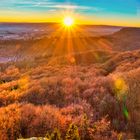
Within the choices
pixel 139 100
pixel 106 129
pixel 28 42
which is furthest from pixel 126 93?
pixel 28 42

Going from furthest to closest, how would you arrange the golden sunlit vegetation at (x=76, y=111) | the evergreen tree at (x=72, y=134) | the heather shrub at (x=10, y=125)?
the golden sunlit vegetation at (x=76, y=111) < the heather shrub at (x=10, y=125) < the evergreen tree at (x=72, y=134)

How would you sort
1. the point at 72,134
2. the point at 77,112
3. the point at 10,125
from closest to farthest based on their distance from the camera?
1. the point at 72,134
2. the point at 10,125
3. the point at 77,112

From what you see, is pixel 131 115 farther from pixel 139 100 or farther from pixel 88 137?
pixel 88 137

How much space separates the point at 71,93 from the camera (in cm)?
1116

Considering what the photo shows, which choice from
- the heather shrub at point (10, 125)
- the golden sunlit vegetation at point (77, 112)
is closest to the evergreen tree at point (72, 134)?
the golden sunlit vegetation at point (77, 112)

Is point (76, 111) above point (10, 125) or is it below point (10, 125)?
below

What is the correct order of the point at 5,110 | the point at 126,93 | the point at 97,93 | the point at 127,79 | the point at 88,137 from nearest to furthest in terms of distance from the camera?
the point at 88,137
the point at 5,110
the point at 126,93
the point at 97,93
the point at 127,79

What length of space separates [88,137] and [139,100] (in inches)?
128

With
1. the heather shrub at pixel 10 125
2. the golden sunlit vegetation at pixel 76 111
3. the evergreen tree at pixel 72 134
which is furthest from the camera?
the golden sunlit vegetation at pixel 76 111

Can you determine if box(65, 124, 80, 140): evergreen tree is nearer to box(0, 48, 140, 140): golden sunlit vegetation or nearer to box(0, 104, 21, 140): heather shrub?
box(0, 48, 140, 140): golden sunlit vegetation

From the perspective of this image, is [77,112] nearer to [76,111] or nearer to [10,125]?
[76,111]

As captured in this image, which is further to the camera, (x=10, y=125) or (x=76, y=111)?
(x=76, y=111)

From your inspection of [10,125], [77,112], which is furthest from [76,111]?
[10,125]

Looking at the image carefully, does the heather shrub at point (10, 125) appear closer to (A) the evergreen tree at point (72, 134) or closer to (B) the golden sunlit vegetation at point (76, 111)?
(B) the golden sunlit vegetation at point (76, 111)
